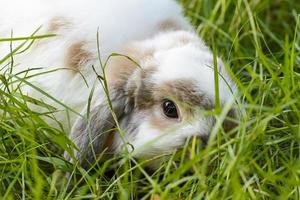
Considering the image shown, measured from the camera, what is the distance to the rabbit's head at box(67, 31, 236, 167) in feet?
7.67

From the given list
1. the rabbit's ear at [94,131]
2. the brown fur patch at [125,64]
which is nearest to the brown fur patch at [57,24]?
the brown fur patch at [125,64]

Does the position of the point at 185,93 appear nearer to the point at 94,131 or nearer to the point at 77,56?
the point at 94,131

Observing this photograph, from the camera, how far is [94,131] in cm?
246

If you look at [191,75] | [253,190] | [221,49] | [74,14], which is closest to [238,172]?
[253,190]

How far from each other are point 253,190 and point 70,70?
35.7 inches

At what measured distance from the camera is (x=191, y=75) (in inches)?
93.5

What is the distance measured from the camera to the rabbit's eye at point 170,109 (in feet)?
Result: 7.94

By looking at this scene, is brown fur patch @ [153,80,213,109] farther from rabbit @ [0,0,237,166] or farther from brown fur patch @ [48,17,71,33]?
brown fur patch @ [48,17,71,33]

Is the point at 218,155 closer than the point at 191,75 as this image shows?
Yes

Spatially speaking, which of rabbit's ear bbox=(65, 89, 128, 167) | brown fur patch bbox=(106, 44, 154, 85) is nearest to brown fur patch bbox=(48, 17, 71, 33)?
brown fur patch bbox=(106, 44, 154, 85)

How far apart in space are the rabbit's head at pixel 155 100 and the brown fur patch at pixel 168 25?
0.16 m

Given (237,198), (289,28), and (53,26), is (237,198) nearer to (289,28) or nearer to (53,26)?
(53,26)

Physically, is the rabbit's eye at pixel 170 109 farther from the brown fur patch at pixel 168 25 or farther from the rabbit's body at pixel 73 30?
the brown fur patch at pixel 168 25

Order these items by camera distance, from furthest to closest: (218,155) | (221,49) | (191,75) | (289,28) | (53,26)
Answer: (289,28) < (221,49) < (53,26) < (191,75) < (218,155)
